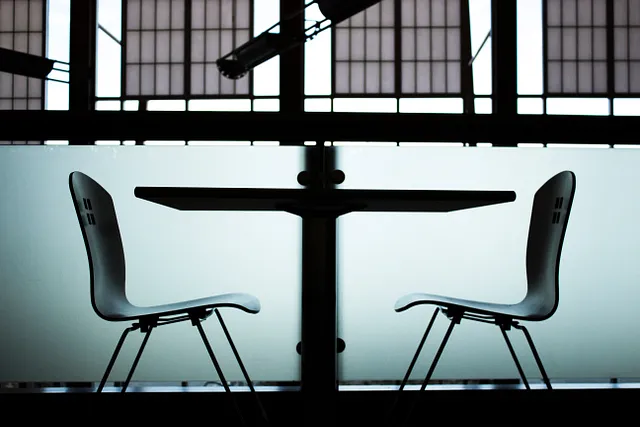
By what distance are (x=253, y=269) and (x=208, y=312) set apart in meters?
0.49

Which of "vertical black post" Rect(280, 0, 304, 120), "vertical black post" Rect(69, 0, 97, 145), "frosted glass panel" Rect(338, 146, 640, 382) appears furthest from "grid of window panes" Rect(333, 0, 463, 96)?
"frosted glass panel" Rect(338, 146, 640, 382)

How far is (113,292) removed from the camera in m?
1.57

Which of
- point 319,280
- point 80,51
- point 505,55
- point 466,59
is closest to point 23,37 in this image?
point 80,51

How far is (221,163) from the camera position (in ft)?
6.27

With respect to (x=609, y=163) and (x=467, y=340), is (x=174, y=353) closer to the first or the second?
(x=467, y=340)

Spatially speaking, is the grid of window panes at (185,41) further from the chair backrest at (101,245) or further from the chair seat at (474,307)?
the chair seat at (474,307)

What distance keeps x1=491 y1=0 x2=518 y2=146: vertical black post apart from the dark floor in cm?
523

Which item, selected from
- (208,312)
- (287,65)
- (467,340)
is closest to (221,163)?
(208,312)

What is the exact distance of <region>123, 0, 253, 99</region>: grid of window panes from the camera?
9.30m

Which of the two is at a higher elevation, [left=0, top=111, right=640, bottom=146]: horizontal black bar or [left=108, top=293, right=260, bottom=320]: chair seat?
[left=0, top=111, right=640, bottom=146]: horizontal black bar

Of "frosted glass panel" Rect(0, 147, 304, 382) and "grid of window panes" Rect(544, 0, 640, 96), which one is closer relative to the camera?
"frosted glass panel" Rect(0, 147, 304, 382)

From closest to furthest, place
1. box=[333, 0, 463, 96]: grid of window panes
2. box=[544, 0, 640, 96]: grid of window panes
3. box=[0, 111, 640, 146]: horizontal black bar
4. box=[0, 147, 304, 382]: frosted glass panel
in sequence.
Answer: box=[0, 111, 640, 146]: horizontal black bar < box=[0, 147, 304, 382]: frosted glass panel < box=[544, 0, 640, 96]: grid of window panes < box=[333, 0, 463, 96]: grid of window panes

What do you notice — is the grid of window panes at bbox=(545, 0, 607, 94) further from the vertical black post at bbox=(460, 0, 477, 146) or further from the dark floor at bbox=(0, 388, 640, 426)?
the dark floor at bbox=(0, 388, 640, 426)

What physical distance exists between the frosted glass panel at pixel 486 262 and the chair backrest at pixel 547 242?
23cm
